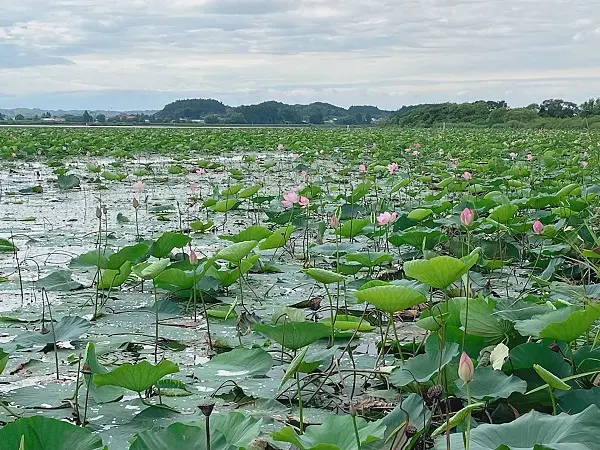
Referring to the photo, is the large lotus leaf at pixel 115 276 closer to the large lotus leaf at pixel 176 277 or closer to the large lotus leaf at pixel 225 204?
the large lotus leaf at pixel 176 277

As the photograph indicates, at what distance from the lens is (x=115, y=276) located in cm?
251

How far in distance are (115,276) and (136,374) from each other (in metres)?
1.19

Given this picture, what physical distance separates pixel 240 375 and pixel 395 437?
455 mm

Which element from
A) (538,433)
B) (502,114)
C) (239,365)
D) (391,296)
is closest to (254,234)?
(239,365)

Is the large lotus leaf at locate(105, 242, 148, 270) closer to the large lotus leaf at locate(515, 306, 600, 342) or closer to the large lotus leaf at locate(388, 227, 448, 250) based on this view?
the large lotus leaf at locate(388, 227, 448, 250)

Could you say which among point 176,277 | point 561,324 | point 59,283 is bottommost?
point 59,283

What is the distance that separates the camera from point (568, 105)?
31891mm

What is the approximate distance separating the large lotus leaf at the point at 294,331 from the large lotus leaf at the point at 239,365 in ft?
0.16

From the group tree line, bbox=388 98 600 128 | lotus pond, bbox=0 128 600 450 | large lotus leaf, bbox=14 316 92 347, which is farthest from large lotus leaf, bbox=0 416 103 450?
tree line, bbox=388 98 600 128

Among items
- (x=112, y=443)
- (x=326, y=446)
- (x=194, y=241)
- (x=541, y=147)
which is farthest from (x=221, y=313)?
(x=541, y=147)

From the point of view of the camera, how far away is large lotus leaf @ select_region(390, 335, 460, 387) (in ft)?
4.71

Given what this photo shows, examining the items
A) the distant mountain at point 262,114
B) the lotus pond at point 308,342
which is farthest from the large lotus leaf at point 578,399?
the distant mountain at point 262,114

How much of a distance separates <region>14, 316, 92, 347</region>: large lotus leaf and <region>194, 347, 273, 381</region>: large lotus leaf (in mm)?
360

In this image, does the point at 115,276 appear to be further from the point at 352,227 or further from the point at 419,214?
the point at 419,214
